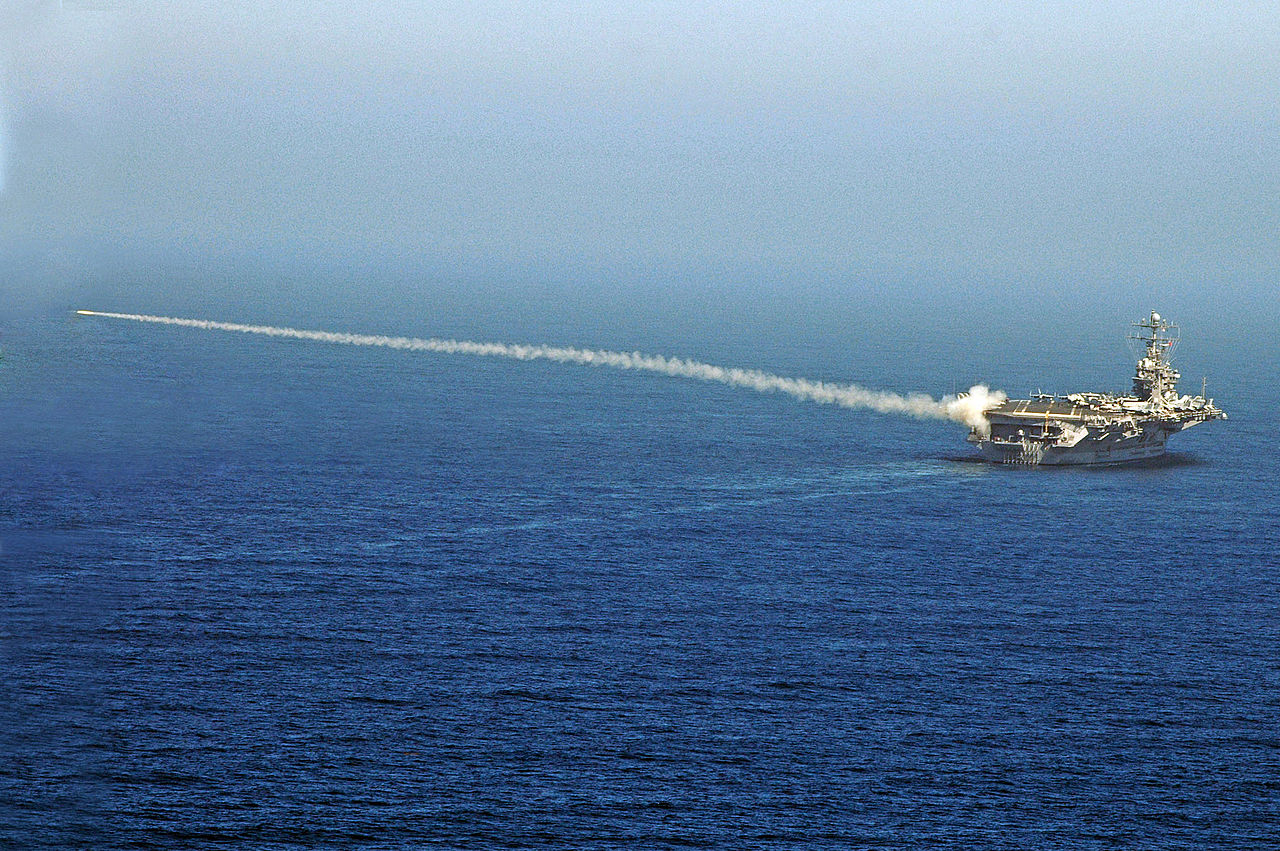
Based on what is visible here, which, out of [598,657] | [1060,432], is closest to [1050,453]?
[1060,432]

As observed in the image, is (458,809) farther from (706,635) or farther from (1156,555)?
(1156,555)

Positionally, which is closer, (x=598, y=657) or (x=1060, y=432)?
(x=598, y=657)

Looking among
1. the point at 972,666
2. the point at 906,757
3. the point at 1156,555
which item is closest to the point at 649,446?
the point at 1156,555

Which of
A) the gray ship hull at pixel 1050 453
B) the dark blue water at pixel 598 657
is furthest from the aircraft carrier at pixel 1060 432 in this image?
the dark blue water at pixel 598 657

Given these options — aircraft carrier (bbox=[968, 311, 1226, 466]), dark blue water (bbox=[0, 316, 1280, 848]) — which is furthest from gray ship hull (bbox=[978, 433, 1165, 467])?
dark blue water (bbox=[0, 316, 1280, 848])

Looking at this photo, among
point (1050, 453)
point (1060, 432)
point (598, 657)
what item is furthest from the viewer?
point (1050, 453)

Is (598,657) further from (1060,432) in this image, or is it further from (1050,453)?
(1050,453)

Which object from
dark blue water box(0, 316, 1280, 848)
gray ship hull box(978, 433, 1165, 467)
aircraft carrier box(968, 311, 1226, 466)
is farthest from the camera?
gray ship hull box(978, 433, 1165, 467)

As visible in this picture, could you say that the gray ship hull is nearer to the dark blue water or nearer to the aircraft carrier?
the aircraft carrier
